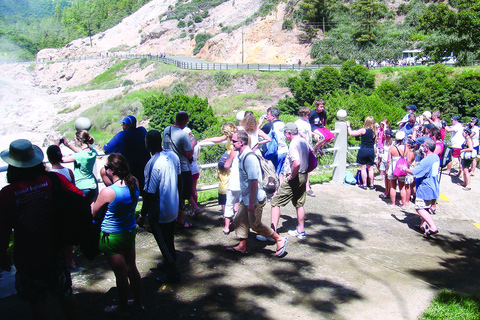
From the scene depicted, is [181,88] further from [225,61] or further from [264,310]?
[264,310]

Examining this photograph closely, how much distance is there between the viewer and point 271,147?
726 centimetres

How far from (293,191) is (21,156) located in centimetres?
359

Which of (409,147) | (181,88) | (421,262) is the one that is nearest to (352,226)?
(421,262)

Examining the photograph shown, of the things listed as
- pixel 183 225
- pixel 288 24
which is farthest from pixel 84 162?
pixel 288 24

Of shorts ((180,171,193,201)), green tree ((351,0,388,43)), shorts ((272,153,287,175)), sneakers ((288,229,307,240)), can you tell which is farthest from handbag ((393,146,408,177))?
green tree ((351,0,388,43))

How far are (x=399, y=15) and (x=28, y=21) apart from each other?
5328 inches

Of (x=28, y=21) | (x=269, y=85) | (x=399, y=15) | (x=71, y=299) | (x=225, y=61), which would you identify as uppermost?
(x=28, y=21)

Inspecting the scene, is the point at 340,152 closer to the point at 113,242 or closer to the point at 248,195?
the point at 248,195

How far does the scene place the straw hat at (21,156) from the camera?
3.10 meters

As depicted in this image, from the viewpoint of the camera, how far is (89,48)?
106625 mm

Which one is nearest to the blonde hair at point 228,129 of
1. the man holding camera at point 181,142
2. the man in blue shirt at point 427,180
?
the man holding camera at point 181,142

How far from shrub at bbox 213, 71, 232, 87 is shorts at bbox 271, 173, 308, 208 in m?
42.7

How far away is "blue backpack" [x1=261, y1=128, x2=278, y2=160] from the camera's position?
→ 725 cm

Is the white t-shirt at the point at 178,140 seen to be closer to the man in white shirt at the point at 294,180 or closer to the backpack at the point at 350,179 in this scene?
the man in white shirt at the point at 294,180
